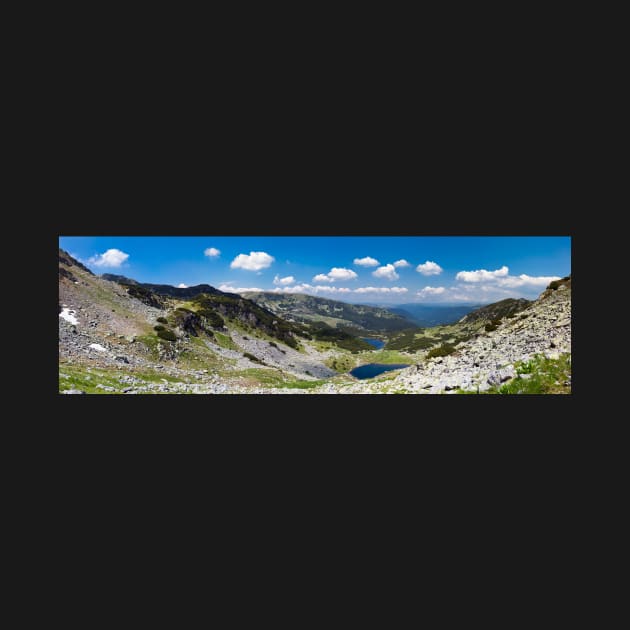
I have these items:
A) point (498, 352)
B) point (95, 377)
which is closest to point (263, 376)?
point (95, 377)

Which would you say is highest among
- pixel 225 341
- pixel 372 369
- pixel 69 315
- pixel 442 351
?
pixel 69 315

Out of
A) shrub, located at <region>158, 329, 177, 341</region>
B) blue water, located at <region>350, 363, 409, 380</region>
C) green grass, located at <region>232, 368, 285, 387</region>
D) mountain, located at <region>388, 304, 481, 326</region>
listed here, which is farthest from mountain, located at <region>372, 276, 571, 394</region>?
shrub, located at <region>158, 329, 177, 341</region>

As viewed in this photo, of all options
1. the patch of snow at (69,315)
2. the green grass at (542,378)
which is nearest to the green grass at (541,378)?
the green grass at (542,378)

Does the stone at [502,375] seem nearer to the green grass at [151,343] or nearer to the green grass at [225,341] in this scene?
the green grass at [225,341]

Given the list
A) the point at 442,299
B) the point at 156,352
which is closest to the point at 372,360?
the point at 442,299

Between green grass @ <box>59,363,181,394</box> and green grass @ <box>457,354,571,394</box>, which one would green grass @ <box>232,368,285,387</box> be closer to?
green grass @ <box>59,363,181,394</box>

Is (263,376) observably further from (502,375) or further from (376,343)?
(376,343)
